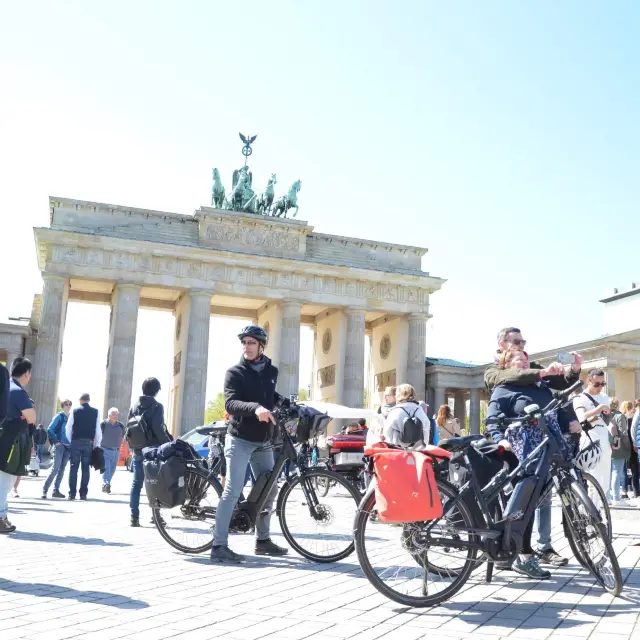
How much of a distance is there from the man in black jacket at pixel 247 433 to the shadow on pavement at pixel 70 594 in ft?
5.86

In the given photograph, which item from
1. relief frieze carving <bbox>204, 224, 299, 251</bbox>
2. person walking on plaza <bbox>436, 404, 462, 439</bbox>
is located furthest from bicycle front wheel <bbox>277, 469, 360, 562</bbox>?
relief frieze carving <bbox>204, 224, 299, 251</bbox>

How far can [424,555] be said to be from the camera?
5148mm

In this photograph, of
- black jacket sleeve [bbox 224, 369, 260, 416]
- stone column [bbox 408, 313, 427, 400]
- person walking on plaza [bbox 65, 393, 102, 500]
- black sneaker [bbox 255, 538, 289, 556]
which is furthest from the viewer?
stone column [bbox 408, 313, 427, 400]

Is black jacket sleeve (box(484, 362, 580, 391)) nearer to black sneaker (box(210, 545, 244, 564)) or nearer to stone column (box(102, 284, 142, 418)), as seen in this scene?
black sneaker (box(210, 545, 244, 564))

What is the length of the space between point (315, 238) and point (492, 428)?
138 ft

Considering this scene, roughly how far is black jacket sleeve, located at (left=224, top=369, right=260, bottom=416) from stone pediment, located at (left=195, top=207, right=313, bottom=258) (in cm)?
3858

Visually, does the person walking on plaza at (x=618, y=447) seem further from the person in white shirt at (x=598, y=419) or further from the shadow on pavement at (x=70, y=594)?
the shadow on pavement at (x=70, y=594)

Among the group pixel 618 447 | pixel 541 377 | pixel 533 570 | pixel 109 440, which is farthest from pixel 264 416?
pixel 109 440

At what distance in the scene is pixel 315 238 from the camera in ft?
157

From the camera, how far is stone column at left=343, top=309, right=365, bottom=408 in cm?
4656

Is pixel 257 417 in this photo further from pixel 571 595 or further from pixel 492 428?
pixel 571 595

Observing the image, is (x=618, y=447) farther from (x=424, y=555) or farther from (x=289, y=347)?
(x=289, y=347)

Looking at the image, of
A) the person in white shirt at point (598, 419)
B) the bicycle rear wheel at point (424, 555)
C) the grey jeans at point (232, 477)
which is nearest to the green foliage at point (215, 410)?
the person in white shirt at point (598, 419)

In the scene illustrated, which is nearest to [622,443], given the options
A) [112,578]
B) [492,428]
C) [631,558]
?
[631,558]
